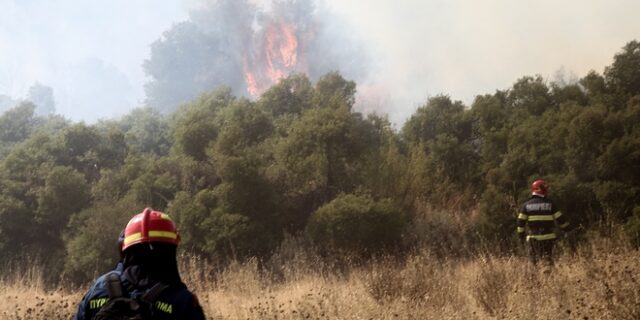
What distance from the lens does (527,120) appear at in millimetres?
16688

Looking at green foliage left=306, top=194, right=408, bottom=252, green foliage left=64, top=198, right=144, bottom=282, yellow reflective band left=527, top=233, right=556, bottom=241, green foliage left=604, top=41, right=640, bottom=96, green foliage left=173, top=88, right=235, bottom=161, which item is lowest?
yellow reflective band left=527, top=233, right=556, bottom=241

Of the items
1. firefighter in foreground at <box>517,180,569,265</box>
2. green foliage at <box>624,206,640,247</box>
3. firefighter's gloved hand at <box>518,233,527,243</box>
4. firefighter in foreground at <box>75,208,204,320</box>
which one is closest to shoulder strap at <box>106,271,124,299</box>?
firefighter in foreground at <box>75,208,204,320</box>

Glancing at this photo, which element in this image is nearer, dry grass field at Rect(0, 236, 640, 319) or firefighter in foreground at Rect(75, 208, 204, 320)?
firefighter in foreground at Rect(75, 208, 204, 320)

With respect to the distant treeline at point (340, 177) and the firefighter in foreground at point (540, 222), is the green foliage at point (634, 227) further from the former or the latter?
the firefighter in foreground at point (540, 222)

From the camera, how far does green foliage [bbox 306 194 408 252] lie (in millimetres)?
14008

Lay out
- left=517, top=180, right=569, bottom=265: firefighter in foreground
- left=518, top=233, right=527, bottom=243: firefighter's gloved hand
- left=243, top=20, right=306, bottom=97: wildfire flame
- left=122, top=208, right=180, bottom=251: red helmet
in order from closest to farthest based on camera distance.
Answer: left=122, top=208, right=180, bottom=251: red helmet → left=517, top=180, right=569, bottom=265: firefighter in foreground → left=518, top=233, right=527, bottom=243: firefighter's gloved hand → left=243, top=20, right=306, bottom=97: wildfire flame

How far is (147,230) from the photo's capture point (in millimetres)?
2723

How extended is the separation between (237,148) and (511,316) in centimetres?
1136

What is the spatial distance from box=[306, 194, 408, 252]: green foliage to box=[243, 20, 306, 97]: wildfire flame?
32.0 metres

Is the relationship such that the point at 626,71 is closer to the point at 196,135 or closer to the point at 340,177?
the point at 340,177

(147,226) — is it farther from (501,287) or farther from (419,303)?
(501,287)

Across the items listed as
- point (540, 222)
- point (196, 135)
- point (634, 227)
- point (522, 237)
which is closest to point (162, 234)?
point (540, 222)

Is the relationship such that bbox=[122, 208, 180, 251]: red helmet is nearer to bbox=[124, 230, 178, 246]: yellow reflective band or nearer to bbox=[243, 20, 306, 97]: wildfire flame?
bbox=[124, 230, 178, 246]: yellow reflective band

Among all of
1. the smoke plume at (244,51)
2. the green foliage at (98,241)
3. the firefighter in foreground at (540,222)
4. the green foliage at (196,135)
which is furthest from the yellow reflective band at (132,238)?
the smoke plume at (244,51)
